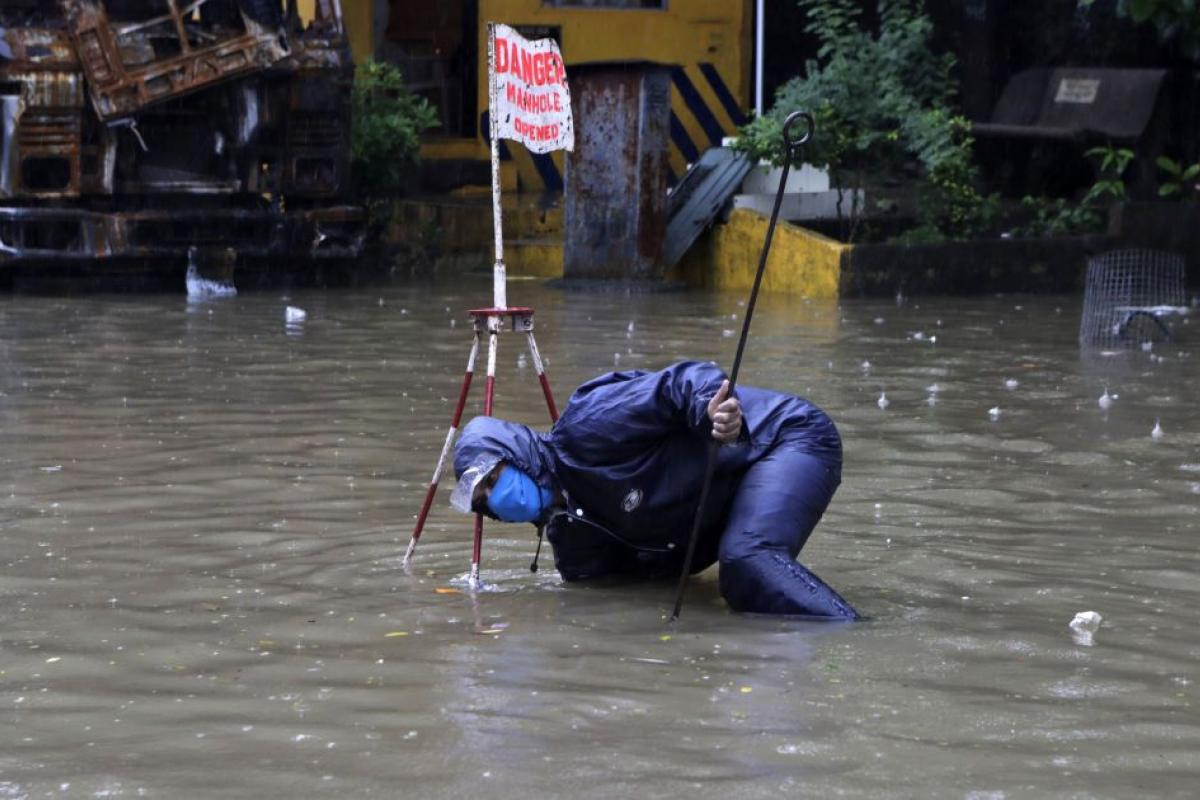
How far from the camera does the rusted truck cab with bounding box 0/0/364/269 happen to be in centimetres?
1363

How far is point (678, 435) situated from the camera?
5699 mm

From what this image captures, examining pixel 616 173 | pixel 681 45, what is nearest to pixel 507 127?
pixel 616 173

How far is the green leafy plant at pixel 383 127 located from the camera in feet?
53.1

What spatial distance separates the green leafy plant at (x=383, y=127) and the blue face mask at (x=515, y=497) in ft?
35.7

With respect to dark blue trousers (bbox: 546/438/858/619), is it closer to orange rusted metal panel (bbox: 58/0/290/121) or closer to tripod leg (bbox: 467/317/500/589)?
tripod leg (bbox: 467/317/500/589)

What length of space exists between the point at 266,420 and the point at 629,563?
3283mm

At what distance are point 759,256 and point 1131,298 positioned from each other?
9.18 ft

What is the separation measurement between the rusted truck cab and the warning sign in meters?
7.60

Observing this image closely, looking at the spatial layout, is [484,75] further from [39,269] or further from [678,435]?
[678,435]

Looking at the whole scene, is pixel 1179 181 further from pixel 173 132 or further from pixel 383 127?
pixel 173 132

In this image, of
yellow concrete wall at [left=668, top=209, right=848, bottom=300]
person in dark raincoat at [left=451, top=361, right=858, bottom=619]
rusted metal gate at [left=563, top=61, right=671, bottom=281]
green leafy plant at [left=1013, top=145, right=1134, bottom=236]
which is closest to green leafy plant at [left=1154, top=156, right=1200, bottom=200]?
green leafy plant at [left=1013, top=145, right=1134, bottom=236]

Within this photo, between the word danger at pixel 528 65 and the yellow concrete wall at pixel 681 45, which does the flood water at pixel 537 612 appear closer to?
the word danger at pixel 528 65

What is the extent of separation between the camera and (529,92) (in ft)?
22.1

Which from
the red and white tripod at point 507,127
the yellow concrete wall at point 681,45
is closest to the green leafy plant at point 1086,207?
the yellow concrete wall at point 681,45
